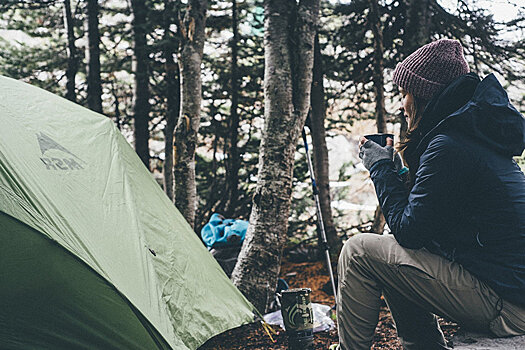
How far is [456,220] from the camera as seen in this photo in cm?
215

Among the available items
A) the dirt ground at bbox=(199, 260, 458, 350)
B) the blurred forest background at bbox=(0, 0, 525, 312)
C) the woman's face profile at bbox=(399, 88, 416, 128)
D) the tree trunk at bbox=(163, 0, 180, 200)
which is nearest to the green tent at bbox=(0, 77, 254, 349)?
the dirt ground at bbox=(199, 260, 458, 350)

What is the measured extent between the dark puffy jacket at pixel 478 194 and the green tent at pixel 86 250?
4.77 ft

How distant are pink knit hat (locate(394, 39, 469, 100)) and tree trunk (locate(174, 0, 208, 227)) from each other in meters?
2.95

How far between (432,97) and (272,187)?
2.01 meters

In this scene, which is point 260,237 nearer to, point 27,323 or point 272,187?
point 272,187

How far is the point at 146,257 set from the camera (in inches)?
108

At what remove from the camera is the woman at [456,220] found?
2.08 m

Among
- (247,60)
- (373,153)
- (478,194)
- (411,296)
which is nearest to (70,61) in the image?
(247,60)

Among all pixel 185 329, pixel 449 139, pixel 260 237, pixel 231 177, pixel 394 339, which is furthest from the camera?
pixel 231 177

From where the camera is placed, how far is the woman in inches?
82.0

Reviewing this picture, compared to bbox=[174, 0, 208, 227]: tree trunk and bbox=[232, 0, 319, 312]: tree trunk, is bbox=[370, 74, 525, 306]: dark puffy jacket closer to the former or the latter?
bbox=[232, 0, 319, 312]: tree trunk

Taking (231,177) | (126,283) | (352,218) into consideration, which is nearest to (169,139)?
(231,177)

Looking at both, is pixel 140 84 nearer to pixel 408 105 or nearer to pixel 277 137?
pixel 277 137

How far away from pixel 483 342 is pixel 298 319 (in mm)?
1303
